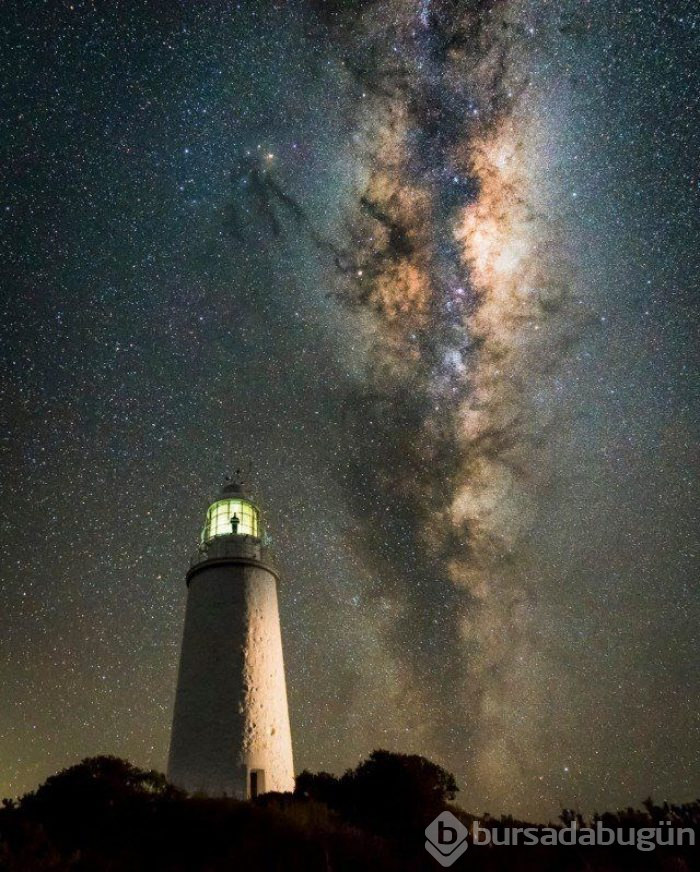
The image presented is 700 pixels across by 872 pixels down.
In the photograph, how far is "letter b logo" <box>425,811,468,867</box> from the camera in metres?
11.1

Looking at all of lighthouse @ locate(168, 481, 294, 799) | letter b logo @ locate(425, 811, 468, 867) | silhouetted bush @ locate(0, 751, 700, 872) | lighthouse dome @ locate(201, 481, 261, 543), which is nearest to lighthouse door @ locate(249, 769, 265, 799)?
lighthouse @ locate(168, 481, 294, 799)

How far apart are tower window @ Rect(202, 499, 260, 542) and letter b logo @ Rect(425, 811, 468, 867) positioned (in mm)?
11762

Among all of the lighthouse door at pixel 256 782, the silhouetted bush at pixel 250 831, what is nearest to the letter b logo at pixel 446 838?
the silhouetted bush at pixel 250 831

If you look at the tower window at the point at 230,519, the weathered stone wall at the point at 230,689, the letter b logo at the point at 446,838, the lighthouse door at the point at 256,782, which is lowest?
the letter b logo at the point at 446,838

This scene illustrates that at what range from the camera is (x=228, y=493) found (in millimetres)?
24188

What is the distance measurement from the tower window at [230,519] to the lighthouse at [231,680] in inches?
4.2

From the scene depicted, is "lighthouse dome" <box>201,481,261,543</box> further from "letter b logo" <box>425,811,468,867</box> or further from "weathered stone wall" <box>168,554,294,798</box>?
"letter b logo" <box>425,811,468,867</box>

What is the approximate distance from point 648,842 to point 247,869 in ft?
25.5

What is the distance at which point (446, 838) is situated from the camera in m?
12.1

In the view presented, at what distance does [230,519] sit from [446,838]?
43.2ft

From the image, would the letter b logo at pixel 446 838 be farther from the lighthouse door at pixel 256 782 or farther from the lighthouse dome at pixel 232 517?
the lighthouse dome at pixel 232 517

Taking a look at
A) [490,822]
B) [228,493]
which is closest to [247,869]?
[490,822]

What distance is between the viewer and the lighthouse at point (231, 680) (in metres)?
17.6

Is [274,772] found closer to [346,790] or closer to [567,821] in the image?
[346,790]
